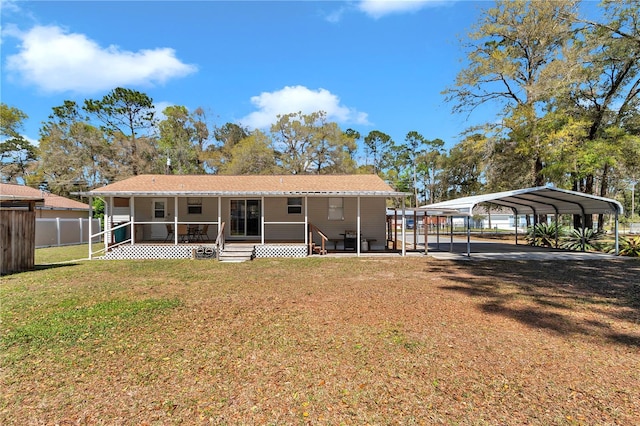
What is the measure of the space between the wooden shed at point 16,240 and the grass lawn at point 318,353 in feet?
6.78

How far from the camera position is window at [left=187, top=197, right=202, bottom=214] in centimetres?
1576

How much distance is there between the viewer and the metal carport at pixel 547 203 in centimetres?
1329

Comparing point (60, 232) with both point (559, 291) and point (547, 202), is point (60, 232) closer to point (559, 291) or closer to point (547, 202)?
point (559, 291)

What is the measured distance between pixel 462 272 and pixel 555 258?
572 cm

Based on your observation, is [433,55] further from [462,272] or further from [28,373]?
[28,373]

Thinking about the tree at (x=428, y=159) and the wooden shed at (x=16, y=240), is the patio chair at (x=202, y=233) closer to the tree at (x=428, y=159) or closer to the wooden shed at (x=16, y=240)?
the wooden shed at (x=16, y=240)

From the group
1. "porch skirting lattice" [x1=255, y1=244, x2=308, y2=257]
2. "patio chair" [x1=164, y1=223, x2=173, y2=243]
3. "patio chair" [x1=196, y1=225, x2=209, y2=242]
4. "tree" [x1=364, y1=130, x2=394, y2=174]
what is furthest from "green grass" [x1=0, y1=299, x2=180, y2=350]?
"tree" [x1=364, y1=130, x2=394, y2=174]

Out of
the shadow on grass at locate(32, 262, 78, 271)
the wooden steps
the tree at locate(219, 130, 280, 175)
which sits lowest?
the shadow on grass at locate(32, 262, 78, 271)

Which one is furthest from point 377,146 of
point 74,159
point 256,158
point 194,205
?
point 194,205

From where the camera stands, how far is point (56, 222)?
1859 cm

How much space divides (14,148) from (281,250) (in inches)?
1582

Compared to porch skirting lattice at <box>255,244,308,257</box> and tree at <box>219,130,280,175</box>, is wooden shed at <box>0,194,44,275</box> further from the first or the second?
tree at <box>219,130,280,175</box>

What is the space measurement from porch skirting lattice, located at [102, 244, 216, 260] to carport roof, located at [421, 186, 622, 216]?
10431mm

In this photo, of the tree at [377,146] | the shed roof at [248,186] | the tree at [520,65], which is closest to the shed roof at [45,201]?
the shed roof at [248,186]
